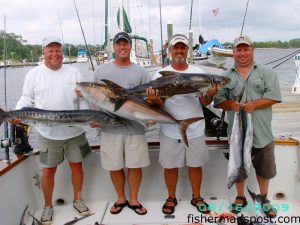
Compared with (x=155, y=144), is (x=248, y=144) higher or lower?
higher

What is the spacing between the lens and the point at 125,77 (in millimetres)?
3406

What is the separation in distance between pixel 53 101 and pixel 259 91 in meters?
1.93

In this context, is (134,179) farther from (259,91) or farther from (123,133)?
(259,91)

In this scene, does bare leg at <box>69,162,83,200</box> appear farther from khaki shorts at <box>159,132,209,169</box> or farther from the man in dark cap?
khaki shorts at <box>159,132,209,169</box>

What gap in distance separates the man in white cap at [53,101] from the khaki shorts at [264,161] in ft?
5.43

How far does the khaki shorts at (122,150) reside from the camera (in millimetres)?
Result: 3498

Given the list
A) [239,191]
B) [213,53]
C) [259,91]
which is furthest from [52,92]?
[213,53]

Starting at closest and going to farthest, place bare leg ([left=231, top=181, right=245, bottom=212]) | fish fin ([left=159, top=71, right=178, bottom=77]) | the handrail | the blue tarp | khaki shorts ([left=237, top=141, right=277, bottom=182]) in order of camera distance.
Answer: fish fin ([left=159, top=71, right=178, bottom=77]) → khaki shorts ([left=237, top=141, right=277, bottom=182]) → the handrail → bare leg ([left=231, top=181, right=245, bottom=212]) → the blue tarp

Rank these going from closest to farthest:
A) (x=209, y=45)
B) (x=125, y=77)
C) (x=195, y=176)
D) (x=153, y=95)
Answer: (x=153, y=95) < (x=125, y=77) < (x=195, y=176) < (x=209, y=45)

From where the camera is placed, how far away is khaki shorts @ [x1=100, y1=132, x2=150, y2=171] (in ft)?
11.5

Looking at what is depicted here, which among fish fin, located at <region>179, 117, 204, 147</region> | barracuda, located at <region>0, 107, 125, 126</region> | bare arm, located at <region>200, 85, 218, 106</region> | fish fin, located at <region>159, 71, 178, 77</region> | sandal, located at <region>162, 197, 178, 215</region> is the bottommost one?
sandal, located at <region>162, 197, 178, 215</region>

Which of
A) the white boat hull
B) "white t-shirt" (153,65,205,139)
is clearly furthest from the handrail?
"white t-shirt" (153,65,205,139)

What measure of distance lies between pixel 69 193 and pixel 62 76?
141cm

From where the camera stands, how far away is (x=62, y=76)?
3.43m
